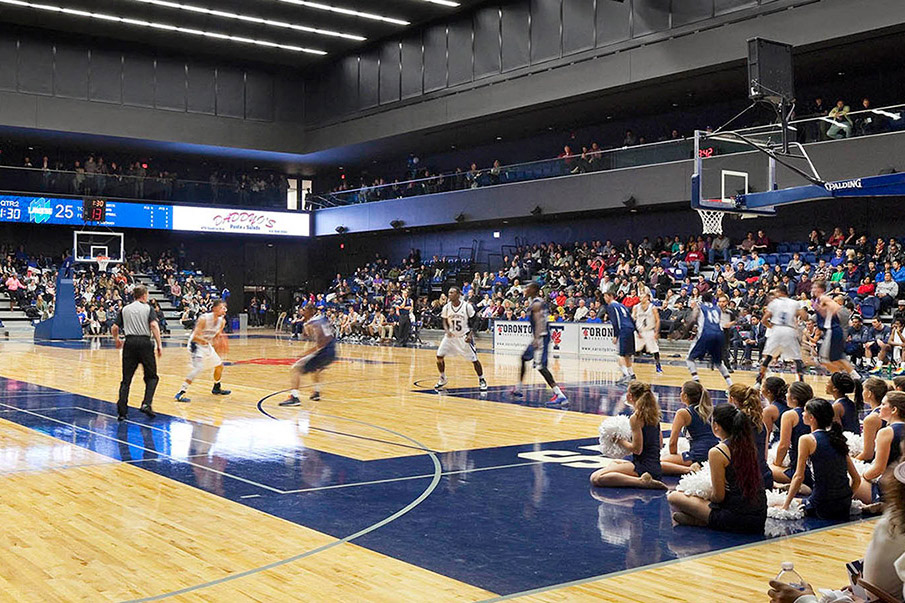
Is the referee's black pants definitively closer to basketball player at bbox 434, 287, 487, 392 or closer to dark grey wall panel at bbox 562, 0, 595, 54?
basketball player at bbox 434, 287, 487, 392

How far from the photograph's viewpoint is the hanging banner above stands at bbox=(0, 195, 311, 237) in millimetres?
39781

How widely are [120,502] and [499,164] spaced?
35252 millimetres

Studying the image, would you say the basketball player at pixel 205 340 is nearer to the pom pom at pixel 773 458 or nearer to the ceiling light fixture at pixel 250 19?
the pom pom at pixel 773 458

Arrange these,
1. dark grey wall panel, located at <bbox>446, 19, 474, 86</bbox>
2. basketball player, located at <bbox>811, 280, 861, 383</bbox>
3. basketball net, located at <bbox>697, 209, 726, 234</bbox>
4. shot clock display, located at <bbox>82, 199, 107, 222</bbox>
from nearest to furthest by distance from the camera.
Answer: basketball player, located at <bbox>811, 280, 861, 383</bbox> < basketball net, located at <bbox>697, 209, 726, 234</bbox> < dark grey wall panel, located at <bbox>446, 19, 474, 86</bbox> < shot clock display, located at <bbox>82, 199, 107, 222</bbox>

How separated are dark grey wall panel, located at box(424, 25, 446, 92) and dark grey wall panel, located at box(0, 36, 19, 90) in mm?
17078

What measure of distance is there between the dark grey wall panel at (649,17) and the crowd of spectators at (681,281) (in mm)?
6826

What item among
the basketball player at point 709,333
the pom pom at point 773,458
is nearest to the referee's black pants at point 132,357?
the pom pom at point 773,458

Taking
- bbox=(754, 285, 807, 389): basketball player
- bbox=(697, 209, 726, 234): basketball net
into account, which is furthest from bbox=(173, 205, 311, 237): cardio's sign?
bbox=(754, 285, 807, 389): basketball player

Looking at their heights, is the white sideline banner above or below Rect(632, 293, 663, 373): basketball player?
below

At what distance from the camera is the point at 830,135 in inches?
998

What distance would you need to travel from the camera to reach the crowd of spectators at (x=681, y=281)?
2238 centimetres

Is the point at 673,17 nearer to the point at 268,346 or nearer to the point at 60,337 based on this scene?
the point at 268,346

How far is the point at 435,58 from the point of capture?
38.3 metres

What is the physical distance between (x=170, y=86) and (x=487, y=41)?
51.0ft
